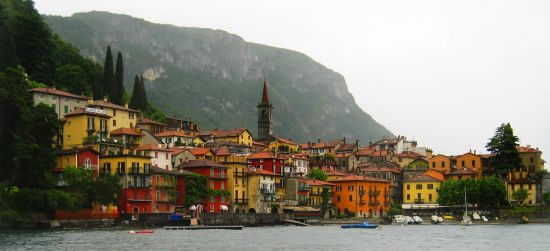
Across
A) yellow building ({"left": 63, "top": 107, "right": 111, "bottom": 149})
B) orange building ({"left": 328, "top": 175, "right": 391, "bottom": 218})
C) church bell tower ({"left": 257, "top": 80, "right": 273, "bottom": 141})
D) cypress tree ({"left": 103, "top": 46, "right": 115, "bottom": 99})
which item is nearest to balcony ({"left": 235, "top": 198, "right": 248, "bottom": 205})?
yellow building ({"left": 63, "top": 107, "right": 111, "bottom": 149})

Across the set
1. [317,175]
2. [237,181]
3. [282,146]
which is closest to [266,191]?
[237,181]

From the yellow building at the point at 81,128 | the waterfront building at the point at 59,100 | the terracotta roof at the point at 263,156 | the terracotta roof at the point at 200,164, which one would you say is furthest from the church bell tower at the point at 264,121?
the yellow building at the point at 81,128

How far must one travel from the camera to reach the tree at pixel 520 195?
13788cm

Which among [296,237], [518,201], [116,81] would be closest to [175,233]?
[296,237]

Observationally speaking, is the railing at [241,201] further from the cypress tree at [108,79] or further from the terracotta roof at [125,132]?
the cypress tree at [108,79]

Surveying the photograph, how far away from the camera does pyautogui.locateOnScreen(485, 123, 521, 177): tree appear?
454 ft

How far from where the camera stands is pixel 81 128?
111938 mm

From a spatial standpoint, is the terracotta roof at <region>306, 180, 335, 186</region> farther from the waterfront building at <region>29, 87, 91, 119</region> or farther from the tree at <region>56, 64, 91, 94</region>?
the tree at <region>56, 64, 91, 94</region>

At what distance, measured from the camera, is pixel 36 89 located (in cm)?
11425

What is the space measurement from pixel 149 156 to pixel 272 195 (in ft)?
87.7

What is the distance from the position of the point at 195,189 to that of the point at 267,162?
2420cm

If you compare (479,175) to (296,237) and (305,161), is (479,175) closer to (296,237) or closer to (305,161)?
(305,161)

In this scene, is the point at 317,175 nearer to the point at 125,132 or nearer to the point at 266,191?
the point at 266,191

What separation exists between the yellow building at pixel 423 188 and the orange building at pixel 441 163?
6.38m
